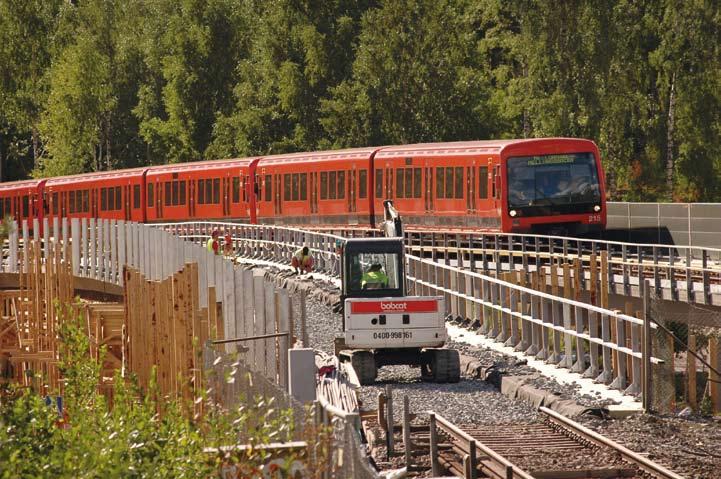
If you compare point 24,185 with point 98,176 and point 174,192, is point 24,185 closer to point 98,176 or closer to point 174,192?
point 98,176

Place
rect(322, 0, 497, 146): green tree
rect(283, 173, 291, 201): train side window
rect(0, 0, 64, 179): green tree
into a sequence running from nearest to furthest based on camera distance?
rect(283, 173, 291, 201): train side window < rect(322, 0, 497, 146): green tree < rect(0, 0, 64, 179): green tree

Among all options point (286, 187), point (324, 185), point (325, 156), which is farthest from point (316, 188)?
point (286, 187)

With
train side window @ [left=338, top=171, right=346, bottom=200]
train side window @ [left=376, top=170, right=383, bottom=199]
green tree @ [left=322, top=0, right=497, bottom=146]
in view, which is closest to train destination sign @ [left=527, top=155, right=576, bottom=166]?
train side window @ [left=376, top=170, right=383, bottom=199]

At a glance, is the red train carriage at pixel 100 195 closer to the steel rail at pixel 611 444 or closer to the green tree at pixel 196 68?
the green tree at pixel 196 68

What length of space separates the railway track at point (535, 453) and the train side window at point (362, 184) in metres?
28.1

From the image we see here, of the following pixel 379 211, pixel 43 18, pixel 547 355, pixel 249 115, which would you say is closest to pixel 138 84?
pixel 43 18

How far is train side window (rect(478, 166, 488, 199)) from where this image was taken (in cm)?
4172

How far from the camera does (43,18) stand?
296 ft

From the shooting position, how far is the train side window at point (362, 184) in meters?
47.3

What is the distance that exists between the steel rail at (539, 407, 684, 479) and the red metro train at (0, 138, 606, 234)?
2153 centimetres

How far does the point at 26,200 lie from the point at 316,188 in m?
18.5

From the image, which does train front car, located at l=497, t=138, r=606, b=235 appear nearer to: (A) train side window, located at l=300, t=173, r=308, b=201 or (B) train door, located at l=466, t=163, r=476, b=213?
(B) train door, located at l=466, t=163, r=476, b=213

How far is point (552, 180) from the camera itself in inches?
1631

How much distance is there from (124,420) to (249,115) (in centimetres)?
6460
